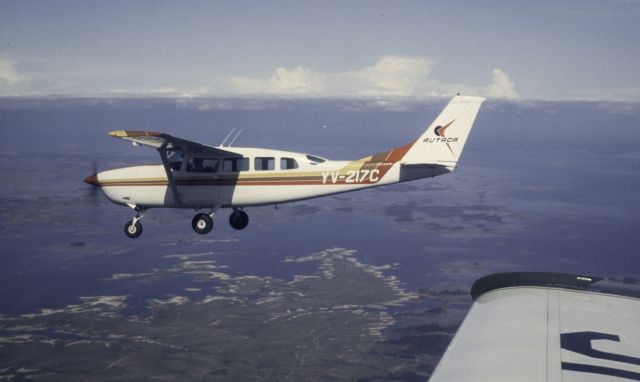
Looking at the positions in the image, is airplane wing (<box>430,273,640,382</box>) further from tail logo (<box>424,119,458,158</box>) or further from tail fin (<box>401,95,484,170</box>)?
tail logo (<box>424,119,458,158</box>)

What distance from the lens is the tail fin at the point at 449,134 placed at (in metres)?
25.5

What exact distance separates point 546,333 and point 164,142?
18882 millimetres

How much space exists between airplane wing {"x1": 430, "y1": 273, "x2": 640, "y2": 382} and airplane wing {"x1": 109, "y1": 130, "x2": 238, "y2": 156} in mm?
15355

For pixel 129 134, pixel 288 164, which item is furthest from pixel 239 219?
pixel 129 134

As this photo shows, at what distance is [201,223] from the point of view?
1031 inches

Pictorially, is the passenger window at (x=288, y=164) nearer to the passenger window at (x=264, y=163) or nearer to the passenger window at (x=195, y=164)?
the passenger window at (x=264, y=163)

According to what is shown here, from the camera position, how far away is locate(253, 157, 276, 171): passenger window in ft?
85.4

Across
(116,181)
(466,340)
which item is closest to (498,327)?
(466,340)

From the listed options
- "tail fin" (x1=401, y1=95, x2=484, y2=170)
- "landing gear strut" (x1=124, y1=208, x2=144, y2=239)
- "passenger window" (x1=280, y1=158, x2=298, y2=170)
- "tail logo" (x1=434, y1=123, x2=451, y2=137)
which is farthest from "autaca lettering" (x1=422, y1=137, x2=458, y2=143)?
"landing gear strut" (x1=124, y1=208, x2=144, y2=239)

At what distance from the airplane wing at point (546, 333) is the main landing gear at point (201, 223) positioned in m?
17.2

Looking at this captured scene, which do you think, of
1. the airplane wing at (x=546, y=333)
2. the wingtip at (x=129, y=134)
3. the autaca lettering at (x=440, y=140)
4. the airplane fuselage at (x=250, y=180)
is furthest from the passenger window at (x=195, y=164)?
the airplane wing at (x=546, y=333)

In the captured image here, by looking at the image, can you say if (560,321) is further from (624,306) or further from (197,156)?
(197,156)

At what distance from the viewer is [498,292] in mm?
10945

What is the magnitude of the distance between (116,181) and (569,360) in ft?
79.9
